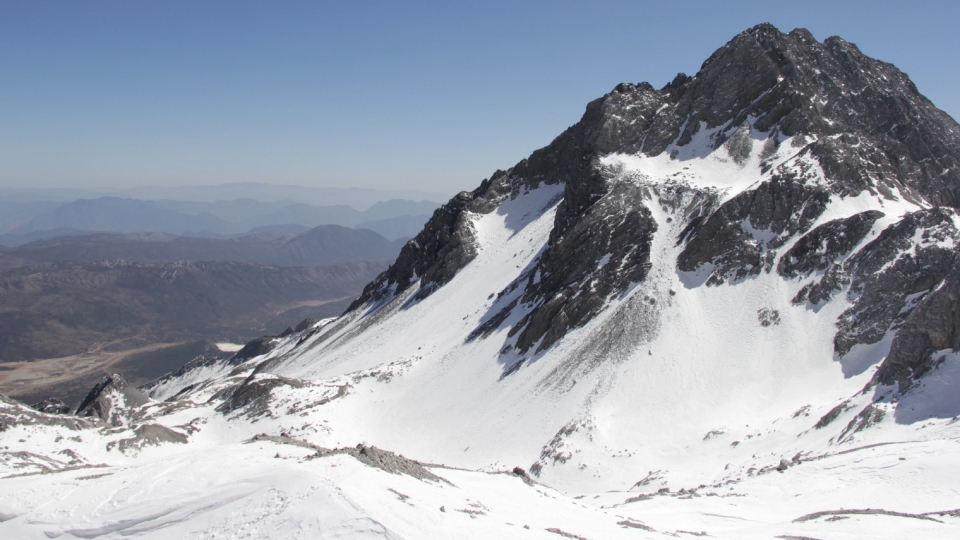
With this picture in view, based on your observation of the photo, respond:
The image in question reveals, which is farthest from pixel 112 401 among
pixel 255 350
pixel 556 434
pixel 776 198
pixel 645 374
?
pixel 776 198

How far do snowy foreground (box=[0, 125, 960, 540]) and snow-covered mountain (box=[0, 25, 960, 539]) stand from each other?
7.3 inches

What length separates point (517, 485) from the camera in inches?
1004

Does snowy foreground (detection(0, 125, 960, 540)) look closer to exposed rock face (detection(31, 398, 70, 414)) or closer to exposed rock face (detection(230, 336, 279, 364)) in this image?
exposed rock face (detection(31, 398, 70, 414))

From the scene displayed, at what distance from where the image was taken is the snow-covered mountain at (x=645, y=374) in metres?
20.0

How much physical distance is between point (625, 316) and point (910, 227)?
25.3 m

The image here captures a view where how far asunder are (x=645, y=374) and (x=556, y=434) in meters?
10.1

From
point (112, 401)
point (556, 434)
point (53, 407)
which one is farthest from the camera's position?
point (53, 407)

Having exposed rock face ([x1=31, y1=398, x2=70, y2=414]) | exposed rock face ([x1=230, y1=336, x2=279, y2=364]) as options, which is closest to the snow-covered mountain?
exposed rock face ([x1=31, y1=398, x2=70, y2=414])

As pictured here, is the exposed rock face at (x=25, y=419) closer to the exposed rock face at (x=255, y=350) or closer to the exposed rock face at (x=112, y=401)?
the exposed rock face at (x=112, y=401)

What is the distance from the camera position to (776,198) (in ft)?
189

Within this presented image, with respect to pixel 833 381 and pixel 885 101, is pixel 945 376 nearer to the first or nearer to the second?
pixel 833 381

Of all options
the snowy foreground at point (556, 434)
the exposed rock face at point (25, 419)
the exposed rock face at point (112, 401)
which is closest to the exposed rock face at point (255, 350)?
the snowy foreground at point (556, 434)

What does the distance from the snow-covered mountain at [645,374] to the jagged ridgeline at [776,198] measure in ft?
0.91

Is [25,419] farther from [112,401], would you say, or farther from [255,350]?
[255,350]
